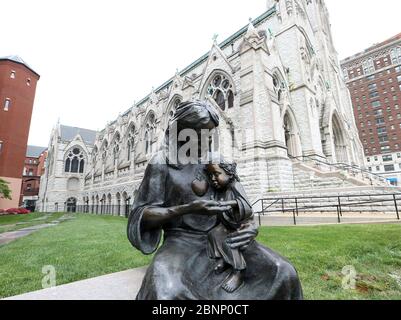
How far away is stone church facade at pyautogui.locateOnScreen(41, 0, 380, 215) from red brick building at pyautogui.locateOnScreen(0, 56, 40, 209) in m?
10.6

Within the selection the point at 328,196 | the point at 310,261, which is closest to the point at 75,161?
the point at 328,196

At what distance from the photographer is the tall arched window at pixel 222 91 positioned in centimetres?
1928

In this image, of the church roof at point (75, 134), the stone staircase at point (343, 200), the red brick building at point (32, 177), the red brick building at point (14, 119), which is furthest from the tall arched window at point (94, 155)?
the stone staircase at point (343, 200)

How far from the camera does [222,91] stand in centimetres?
1978

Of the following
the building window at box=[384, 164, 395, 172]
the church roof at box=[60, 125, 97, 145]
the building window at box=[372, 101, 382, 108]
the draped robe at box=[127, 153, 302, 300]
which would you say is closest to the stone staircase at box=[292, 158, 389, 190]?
the draped robe at box=[127, 153, 302, 300]

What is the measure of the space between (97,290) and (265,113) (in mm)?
15505

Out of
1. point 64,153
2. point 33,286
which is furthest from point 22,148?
point 33,286

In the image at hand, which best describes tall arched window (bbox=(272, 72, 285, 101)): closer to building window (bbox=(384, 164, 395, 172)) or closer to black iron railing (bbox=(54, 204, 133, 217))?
black iron railing (bbox=(54, 204, 133, 217))

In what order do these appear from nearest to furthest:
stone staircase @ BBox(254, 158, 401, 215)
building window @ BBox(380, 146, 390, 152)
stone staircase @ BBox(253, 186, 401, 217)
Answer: stone staircase @ BBox(253, 186, 401, 217) → stone staircase @ BBox(254, 158, 401, 215) → building window @ BBox(380, 146, 390, 152)

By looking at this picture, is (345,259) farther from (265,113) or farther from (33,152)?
(33,152)

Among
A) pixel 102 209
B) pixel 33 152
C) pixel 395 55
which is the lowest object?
pixel 102 209

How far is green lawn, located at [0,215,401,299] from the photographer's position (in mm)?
3291

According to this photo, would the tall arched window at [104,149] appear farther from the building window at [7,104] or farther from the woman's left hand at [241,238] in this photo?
the woman's left hand at [241,238]
